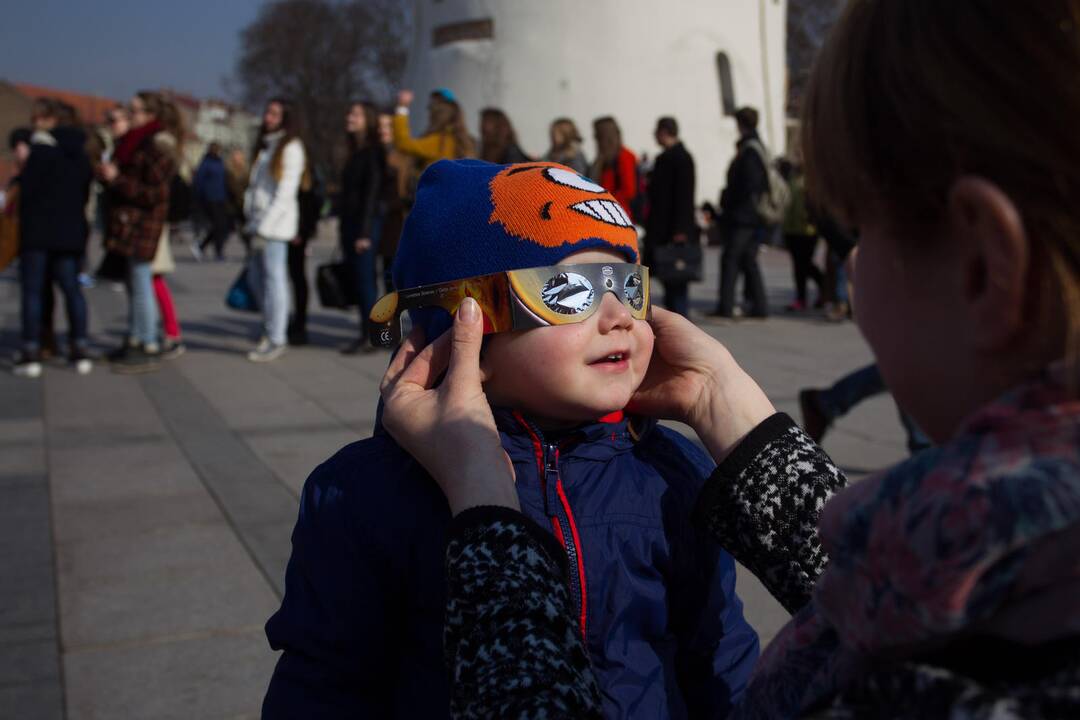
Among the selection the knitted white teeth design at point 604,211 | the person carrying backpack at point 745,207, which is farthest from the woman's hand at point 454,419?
the person carrying backpack at point 745,207

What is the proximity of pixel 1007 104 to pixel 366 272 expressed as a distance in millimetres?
8137

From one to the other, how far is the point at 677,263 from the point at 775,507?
314 inches

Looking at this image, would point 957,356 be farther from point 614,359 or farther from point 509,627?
point 614,359

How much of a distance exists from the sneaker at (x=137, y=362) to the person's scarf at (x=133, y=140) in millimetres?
1336

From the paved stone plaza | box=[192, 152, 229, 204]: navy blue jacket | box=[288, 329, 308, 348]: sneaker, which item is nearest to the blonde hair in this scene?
the paved stone plaza

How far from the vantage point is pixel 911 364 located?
79 cm

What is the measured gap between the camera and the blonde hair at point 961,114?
0.68 metres

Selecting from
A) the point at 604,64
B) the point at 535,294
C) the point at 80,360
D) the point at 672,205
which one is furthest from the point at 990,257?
the point at 604,64

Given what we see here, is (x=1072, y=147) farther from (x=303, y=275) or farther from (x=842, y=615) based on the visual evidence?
(x=303, y=275)

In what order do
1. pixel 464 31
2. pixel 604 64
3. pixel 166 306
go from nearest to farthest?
pixel 166 306
pixel 604 64
pixel 464 31

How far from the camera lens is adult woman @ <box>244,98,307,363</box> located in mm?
8250

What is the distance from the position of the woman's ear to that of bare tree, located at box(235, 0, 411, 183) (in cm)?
4880

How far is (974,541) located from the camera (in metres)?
0.67

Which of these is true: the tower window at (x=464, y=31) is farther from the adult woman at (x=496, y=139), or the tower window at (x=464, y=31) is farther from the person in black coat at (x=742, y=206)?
the adult woman at (x=496, y=139)
